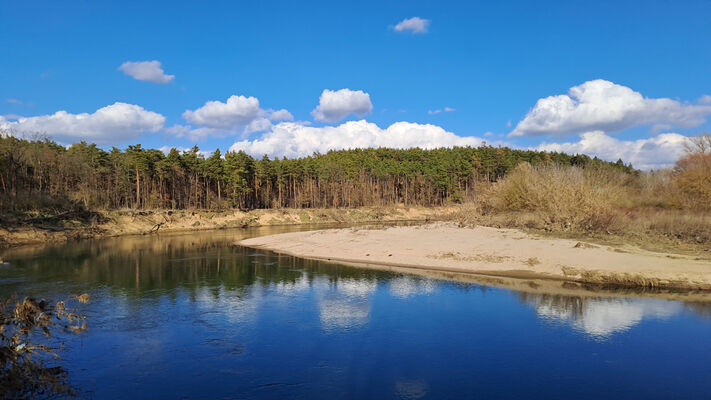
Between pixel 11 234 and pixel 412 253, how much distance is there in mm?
43457

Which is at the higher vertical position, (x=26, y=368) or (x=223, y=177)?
(x=223, y=177)

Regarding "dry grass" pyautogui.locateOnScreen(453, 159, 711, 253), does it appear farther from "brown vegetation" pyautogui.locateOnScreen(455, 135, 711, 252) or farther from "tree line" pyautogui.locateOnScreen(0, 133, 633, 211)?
"tree line" pyautogui.locateOnScreen(0, 133, 633, 211)

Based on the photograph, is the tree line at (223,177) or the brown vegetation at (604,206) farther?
the tree line at (223,177)

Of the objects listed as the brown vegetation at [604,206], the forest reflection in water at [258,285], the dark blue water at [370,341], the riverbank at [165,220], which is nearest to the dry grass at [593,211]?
the brown vegetation at [604,206]

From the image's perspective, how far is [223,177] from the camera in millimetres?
86188

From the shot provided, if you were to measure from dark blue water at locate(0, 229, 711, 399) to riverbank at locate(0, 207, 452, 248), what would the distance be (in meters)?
26.3

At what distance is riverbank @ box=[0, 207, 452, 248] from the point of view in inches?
1886

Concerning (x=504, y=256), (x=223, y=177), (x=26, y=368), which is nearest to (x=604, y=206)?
(x=504, y=256)

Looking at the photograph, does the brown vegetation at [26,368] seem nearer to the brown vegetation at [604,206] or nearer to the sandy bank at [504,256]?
the sandy bank at [504,256]

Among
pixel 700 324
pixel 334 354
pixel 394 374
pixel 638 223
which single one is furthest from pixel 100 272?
pixel 638 223

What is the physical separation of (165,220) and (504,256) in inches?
2182

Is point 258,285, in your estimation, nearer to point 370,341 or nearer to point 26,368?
point 370,341

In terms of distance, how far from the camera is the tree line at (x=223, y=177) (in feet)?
203

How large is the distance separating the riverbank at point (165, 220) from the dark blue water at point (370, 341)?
26.3 m
